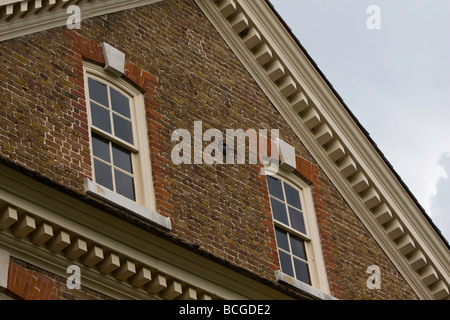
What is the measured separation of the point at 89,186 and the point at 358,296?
5771 mm

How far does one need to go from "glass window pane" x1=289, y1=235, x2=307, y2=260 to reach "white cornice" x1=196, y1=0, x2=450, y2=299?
1.83m

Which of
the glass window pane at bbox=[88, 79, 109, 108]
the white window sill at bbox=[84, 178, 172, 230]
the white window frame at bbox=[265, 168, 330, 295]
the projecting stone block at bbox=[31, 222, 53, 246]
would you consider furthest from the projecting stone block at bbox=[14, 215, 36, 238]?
the white window frame at bbox=[265, 168, 330, 295]

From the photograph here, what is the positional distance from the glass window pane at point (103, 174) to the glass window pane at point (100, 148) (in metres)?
0.14

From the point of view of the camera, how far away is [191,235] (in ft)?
60.9

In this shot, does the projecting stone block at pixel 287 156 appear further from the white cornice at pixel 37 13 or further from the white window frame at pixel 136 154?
the white cornice at pixel 37 13

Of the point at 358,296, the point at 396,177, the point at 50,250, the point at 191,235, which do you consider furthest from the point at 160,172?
the point at 396,177

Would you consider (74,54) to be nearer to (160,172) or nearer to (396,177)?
(160,172)

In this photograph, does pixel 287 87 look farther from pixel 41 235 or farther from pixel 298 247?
pixel 41 235

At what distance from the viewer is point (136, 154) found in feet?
62.3

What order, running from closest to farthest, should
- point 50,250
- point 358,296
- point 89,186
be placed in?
point 50,250 < point 89,186 < point 358,296

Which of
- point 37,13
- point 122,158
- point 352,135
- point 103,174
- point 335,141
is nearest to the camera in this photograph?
point 103,174

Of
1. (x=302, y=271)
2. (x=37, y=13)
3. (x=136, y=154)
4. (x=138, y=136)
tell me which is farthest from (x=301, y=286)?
(x=37, y=13)

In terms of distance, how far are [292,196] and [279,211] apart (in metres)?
0.77

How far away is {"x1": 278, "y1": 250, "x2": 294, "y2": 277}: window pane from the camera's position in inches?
797
